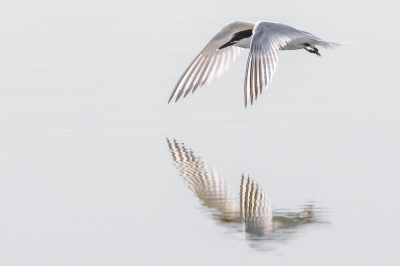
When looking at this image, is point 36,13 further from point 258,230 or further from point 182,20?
point 258,230

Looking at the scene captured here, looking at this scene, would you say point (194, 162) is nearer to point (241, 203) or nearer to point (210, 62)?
point (241, 203)

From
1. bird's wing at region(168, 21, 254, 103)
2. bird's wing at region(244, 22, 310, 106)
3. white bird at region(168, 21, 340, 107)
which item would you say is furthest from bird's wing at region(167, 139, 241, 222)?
bird's wing at region(168, 21, 254, 103)

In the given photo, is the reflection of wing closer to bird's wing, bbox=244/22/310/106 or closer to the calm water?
the calm water

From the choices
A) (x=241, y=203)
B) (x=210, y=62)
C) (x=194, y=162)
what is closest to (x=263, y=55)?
(x=194, y=162)

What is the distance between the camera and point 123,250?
22.3 ft

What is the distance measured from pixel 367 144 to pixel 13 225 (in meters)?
4.93

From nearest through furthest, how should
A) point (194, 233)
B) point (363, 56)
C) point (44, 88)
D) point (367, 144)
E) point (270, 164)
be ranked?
1. point (194, 233)
2. point (270, 164)
3. point (367, 144)
4. point (44, 88)
5. point (363, 56)

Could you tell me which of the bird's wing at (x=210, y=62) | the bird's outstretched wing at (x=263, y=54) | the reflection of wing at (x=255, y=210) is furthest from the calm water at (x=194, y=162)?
the bird's outstretched wing at (x=263, y=54)

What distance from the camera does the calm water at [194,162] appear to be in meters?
6.98

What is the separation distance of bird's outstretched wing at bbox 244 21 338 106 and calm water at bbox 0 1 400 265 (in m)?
0.81

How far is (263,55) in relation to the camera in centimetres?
1052

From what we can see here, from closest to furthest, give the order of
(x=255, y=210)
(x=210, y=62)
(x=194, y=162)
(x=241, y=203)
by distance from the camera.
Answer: (x=255, y=210), (x=241, y=203), (x=194, y=162), (x=210, y=62)

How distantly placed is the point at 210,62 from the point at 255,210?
5.63 meters

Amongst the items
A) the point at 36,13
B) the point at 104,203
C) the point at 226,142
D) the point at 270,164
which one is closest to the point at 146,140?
the point at 226,142
